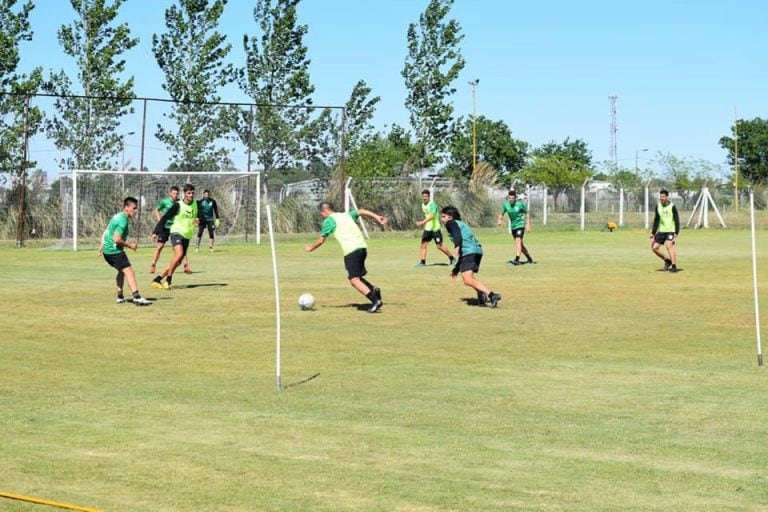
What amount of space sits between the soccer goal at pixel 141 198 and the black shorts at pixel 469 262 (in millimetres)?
23006

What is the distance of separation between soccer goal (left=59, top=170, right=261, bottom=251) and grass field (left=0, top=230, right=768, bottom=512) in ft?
66.1

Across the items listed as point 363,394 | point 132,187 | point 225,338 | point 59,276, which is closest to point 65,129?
point 132,187

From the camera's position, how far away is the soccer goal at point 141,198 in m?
44.5

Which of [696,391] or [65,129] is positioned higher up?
[65,129]

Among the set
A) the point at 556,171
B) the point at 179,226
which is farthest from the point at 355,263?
the point at 556,171

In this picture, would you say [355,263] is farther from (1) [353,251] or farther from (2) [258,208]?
(2) [258,208]

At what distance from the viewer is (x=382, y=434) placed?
10758 millimetres

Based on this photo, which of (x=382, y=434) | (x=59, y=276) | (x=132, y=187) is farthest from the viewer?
(x=132, y=187)

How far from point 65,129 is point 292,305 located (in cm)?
2759

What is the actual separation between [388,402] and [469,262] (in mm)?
10083

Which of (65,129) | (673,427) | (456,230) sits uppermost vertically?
(65,129)

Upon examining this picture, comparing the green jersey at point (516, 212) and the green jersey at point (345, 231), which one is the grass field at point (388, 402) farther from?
the green jersey at point (516, 212)

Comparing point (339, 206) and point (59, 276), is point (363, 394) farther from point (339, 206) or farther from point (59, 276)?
point (339, 206)

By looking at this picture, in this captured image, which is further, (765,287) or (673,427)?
(765,287)
